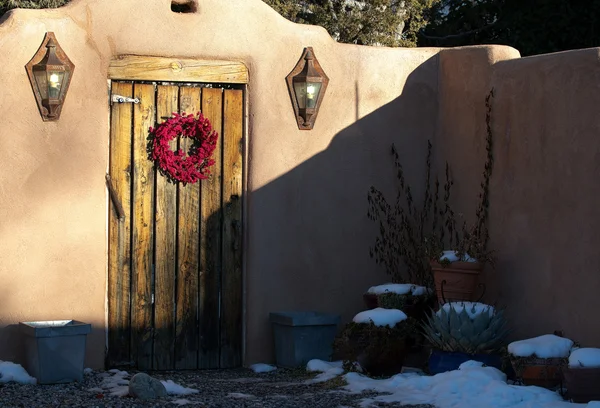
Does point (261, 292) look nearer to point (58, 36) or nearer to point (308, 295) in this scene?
point (308, 295)

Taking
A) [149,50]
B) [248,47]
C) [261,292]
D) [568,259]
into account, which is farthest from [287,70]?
[568,259]

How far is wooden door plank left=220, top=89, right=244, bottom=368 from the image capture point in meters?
7.57

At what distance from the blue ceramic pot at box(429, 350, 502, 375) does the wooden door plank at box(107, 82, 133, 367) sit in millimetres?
2261

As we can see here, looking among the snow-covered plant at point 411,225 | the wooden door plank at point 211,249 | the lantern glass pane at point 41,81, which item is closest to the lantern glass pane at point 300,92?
the wooden door plank at point 211,249

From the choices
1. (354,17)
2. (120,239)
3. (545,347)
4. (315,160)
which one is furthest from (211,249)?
(354,17)

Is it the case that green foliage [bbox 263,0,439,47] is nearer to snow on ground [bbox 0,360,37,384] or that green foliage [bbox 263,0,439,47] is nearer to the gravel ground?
the gravel ground

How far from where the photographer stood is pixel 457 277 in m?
7.11

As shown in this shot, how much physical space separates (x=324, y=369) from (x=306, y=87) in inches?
A: 84.9

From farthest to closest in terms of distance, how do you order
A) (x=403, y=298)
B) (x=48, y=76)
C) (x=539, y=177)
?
(x=403, y=298), (x=48, y=76), (x=539, y=177)

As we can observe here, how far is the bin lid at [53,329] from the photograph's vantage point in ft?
21.5

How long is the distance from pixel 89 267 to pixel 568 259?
3.31 meters

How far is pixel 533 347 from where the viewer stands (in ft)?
20.2

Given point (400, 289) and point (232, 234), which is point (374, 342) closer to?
point (400, 289)

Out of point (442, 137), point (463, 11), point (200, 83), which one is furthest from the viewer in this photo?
point (463, 11)
